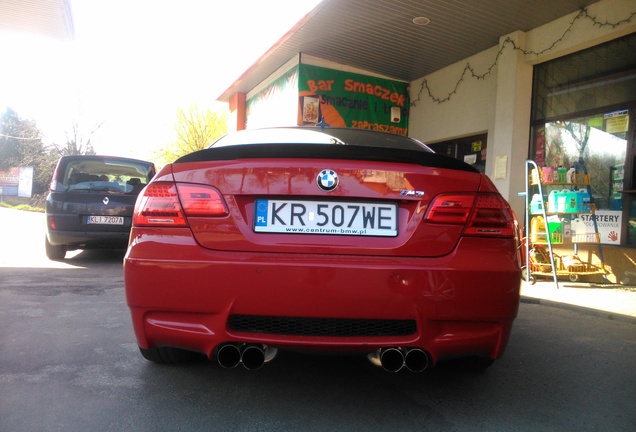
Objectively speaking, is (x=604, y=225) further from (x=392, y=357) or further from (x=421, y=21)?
(x=392, y=357)

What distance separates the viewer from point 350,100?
11.8 metres

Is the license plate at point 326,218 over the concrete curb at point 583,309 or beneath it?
over

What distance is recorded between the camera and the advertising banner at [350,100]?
448 inches

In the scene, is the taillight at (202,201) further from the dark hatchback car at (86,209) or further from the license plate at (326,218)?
the dark hatchback car at (86,209)

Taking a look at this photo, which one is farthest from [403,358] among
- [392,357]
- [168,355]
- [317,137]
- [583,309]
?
[583,309]

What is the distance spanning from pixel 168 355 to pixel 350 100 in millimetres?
9773

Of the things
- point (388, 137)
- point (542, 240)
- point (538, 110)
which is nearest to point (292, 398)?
point (388, 137)

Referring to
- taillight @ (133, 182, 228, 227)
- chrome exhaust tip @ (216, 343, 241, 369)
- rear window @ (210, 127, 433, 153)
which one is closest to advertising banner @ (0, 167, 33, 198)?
rear window @ (210, 127, 433, 153)

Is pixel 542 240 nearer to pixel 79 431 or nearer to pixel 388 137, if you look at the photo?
pixel 388 137

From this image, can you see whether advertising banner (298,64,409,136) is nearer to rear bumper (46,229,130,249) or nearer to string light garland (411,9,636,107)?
string light garland (411,9,636,107)

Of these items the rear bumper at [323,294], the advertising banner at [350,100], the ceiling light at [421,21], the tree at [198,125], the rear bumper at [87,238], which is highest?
the tree at [198,125]

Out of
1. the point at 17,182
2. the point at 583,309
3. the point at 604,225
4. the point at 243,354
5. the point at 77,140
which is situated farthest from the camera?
the point at 17,182

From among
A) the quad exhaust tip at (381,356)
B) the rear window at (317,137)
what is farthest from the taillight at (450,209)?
the rear window at (317,137)

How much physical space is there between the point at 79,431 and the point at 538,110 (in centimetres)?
863
